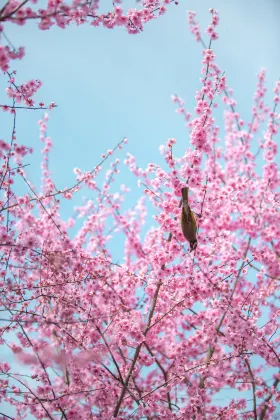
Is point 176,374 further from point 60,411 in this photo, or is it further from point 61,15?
point 61,15

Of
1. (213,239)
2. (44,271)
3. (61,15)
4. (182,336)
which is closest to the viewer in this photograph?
(61,15)

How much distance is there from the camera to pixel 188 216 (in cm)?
438

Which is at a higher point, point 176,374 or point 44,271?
point 44,271

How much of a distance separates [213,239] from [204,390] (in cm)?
244

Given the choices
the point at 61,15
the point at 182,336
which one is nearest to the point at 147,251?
the point at 182,336

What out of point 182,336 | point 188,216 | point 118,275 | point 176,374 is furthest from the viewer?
point 182,336

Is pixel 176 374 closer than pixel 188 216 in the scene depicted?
No

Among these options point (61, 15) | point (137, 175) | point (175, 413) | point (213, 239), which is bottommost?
point (175, 413)

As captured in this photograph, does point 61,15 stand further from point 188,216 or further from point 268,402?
point 268,402

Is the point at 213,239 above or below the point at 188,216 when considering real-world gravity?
above

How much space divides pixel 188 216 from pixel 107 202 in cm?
421

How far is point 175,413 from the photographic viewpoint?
5.12 metres

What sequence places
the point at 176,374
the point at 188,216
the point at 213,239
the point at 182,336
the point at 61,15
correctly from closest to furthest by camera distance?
1. the point at 61,15
2. the point at 188,216
3. the point at 176,374
4. the point at 213,239
5. the point at 182,336

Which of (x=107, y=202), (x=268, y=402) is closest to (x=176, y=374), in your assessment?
(x=268, y=402)
